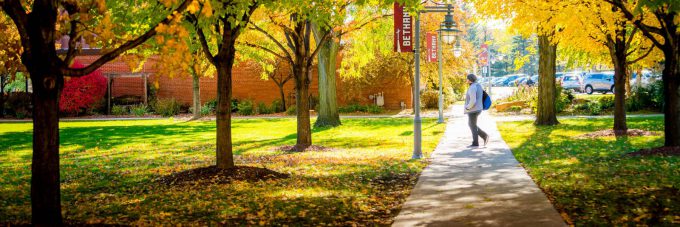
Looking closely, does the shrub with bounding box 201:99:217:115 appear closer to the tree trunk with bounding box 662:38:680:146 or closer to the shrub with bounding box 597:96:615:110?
the shrub with bounding box 597:96:615:110

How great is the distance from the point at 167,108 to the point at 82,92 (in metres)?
4.00

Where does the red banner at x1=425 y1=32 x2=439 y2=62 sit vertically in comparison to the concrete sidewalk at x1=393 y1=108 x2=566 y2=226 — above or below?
above

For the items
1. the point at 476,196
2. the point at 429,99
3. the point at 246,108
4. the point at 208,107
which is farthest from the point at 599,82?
the point at 476,196

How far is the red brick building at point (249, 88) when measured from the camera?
113 feet

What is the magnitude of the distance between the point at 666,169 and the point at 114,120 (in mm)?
25014

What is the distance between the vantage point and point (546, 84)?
22.5m

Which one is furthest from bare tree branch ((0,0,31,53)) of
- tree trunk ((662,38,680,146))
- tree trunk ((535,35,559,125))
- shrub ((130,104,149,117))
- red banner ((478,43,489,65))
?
red banner ((478,43,489,65))

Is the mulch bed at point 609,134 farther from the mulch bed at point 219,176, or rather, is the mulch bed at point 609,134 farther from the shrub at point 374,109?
the shrub at point 374,109

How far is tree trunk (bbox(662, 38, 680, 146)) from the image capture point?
12.6 metres

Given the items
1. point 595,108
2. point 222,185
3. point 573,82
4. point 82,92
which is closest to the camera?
point 222,185

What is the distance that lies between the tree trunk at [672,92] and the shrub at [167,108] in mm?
25522

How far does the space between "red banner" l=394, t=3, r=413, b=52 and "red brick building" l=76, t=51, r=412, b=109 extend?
56.1ft

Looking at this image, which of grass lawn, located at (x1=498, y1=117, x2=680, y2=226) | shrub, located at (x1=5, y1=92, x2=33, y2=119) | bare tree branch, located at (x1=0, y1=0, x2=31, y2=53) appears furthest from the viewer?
shrub, located at (x1=5, y1=92, x2=33, y2=119)

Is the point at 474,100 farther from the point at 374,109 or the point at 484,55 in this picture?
the point at 484,55
